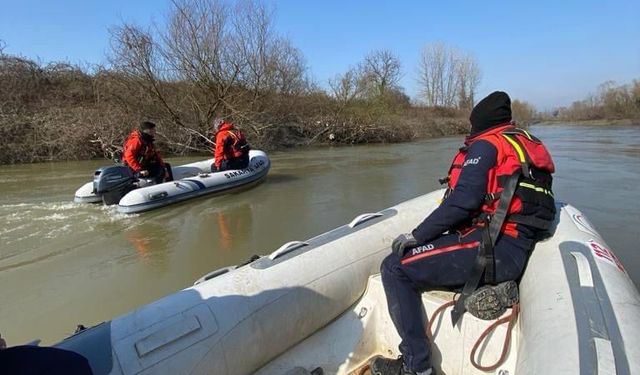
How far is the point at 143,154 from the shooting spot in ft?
22.1

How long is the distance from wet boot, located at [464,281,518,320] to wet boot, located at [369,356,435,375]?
349 millimetres

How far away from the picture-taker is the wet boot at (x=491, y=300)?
2025mm

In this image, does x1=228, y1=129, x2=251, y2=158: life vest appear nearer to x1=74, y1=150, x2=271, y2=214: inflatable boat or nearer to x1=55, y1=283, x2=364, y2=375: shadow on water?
x1=74, y1=150, x2=271, y2=214: inflatable boat

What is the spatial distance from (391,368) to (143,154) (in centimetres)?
567

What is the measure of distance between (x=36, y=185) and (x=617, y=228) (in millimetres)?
9710

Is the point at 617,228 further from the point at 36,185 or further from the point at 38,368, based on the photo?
the point at 36,185

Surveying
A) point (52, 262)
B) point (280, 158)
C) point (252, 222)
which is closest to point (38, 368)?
point (52, 262)

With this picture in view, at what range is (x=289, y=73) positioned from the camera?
18109 mm

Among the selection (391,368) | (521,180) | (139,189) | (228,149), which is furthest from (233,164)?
(521,180)

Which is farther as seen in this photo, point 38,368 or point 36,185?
point 36,185

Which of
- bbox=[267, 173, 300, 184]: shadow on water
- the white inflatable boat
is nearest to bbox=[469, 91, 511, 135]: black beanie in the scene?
the white inflatable boat

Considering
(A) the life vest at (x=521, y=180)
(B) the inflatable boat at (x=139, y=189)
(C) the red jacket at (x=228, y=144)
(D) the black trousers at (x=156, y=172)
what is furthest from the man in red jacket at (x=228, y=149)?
(A) the life vest at (x=521, y=180)

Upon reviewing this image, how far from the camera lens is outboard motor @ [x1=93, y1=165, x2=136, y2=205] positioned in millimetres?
6301

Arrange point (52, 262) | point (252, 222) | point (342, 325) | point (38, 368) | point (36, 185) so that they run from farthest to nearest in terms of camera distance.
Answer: point (36, 185) → point (252, 222) → point (52, 262) → point (342, 325) → point (38, 368)
